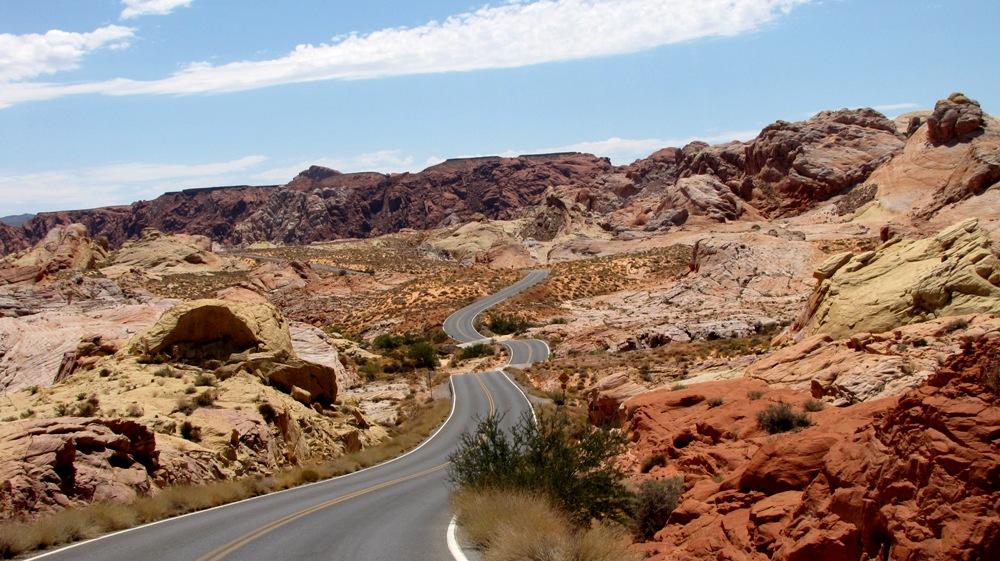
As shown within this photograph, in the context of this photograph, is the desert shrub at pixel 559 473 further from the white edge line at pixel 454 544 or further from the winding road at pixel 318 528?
the winding road at pixel 318 528

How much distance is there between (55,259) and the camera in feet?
283

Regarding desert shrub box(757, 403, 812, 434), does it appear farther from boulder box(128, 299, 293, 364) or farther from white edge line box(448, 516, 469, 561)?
boulder box(128, 299, 293, 364)

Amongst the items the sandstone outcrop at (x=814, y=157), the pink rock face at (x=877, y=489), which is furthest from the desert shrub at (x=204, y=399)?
the sandstone outcrop at (x=814, y=157)

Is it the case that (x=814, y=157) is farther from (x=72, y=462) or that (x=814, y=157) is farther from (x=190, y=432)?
(x=72, y=462)

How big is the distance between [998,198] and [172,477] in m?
66.3

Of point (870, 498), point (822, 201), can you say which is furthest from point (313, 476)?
point (822, 201)

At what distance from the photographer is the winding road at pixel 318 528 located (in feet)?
34.8

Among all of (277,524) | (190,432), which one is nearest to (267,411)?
(190,432)

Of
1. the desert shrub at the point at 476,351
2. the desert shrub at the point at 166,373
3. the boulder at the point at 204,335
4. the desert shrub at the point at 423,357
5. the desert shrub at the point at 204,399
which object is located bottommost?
the desert shrub at the point at 476,351

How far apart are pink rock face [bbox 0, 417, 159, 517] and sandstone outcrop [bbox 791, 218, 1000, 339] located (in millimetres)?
18124

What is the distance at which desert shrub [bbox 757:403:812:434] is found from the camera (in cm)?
1309

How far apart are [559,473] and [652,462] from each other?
3.34 meters

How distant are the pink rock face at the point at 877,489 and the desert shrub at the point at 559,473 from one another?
3.81 ft

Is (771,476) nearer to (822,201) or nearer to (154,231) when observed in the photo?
(822,201)
